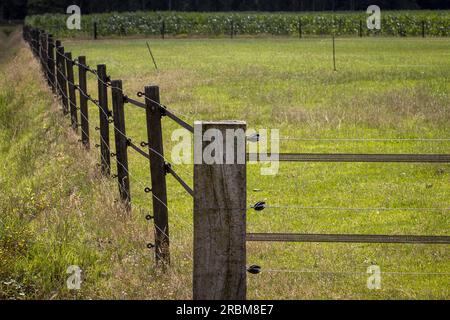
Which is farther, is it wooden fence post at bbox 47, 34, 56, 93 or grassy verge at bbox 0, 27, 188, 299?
wooden fence post at bbox 47, 34, 56, 93

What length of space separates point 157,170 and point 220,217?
2.22 metres

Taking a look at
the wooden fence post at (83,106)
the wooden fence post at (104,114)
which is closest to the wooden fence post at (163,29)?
the wooden fence post at (83,106)

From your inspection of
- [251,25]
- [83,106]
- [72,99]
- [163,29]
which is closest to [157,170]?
[83,106]

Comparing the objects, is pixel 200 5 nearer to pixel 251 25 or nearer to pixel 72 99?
pixel 251 25

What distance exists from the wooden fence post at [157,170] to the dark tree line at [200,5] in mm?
113438

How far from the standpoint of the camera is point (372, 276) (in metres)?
7.87

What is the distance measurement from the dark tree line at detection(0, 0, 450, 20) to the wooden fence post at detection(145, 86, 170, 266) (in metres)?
113

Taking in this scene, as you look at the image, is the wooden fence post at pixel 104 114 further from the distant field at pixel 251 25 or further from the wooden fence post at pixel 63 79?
the distant field at pixel 251 25

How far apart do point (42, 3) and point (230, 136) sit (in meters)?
117

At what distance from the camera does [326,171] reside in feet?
44.1

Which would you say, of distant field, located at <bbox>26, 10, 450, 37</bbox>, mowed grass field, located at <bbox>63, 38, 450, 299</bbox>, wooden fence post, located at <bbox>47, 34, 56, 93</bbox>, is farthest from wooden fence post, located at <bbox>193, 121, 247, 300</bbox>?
distant field, located at <bbox>26, 10, 450, 37</bbox>

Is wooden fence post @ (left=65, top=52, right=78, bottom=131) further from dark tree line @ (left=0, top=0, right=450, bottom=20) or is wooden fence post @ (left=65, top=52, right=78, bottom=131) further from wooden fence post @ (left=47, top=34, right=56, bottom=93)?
dark tree line @ (left=0, top=0, right=450, bottom=20)

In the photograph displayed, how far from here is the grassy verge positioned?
22.2 feet
